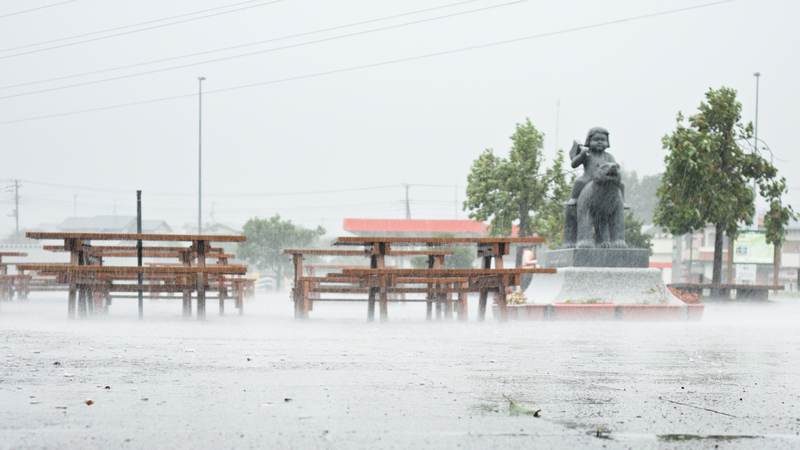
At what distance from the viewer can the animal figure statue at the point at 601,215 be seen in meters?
17.0

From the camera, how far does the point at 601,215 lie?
17203mm

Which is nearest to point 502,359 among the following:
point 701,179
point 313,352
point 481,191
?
point 313,352

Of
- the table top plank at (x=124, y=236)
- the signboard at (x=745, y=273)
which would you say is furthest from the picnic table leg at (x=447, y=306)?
the signboard at (x=745, y=273)

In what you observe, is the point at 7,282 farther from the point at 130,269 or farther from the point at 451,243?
the point at 451,243

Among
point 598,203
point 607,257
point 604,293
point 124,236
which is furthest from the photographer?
point 598,203

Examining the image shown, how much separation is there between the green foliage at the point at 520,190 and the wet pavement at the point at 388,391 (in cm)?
3242

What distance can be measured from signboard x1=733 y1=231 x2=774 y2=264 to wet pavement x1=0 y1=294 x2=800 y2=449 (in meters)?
36.7

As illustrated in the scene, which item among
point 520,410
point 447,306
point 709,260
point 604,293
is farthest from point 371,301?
point 709,260

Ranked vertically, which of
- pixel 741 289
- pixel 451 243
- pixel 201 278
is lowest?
pixel 741 289

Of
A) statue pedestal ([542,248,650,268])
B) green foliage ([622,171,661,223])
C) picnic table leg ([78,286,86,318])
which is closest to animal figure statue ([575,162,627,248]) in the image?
statue pedestal ([542,248,650,268])

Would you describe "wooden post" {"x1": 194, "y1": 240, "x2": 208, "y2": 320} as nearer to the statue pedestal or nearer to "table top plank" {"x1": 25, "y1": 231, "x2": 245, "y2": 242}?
"table top plank" {"x1": 25, "y1": 231, "x2": 245, "y2": 242}

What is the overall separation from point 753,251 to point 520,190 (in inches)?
477

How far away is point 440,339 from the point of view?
35.1 ft

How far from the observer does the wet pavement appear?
15.6 ft
